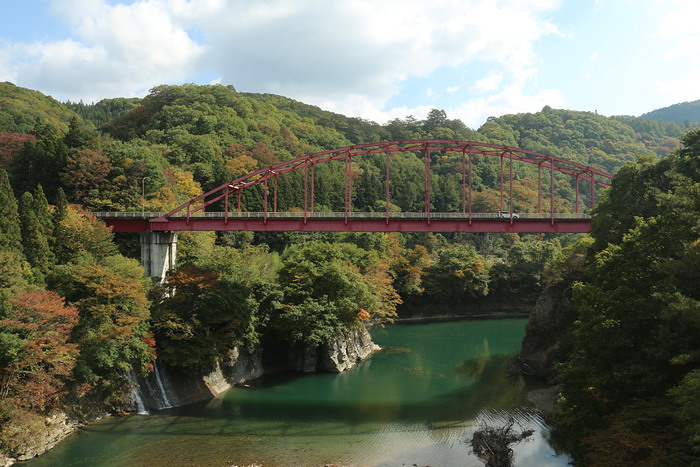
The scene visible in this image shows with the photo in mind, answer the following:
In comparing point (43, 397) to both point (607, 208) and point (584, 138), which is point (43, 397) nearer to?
point (607, 208)

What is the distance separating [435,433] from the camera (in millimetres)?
25203

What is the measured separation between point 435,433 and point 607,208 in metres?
14.9

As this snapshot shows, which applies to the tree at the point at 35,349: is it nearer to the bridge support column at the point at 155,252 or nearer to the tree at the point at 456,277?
the bridge support column at the point at 155,252

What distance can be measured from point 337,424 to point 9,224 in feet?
58.5

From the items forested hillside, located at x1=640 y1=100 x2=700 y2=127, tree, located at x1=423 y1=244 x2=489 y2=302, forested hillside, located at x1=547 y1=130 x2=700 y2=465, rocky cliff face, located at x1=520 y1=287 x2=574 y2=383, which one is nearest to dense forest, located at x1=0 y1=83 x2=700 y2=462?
forested hillside, located at x1=547 y1=130 x2=700 y2=465

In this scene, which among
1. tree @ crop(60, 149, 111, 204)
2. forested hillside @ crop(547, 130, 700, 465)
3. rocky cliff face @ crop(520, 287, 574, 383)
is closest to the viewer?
forested hillside @ crop(547, 130, 700, 465)

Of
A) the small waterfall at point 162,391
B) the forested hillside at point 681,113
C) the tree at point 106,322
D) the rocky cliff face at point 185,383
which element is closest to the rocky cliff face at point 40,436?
the tree at point 106,322

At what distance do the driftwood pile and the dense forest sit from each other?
324 cm

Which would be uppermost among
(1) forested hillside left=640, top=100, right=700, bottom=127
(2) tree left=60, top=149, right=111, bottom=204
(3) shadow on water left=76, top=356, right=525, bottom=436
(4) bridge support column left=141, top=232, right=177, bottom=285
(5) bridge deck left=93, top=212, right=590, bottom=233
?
(1) forested hillside left=640, top=100, right=700, bottom=127

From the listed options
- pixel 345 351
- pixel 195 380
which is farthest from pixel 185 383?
pixel 345 351

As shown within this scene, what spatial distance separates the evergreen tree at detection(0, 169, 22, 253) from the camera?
2655cm

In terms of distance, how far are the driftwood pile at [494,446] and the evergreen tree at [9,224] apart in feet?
71.7

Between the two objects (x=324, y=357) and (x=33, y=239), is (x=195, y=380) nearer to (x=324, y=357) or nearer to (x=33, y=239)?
(x=324, y=357)

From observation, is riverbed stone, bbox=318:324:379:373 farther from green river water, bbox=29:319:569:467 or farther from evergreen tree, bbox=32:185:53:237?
evergreen tree, bbox=32:185:53:237
